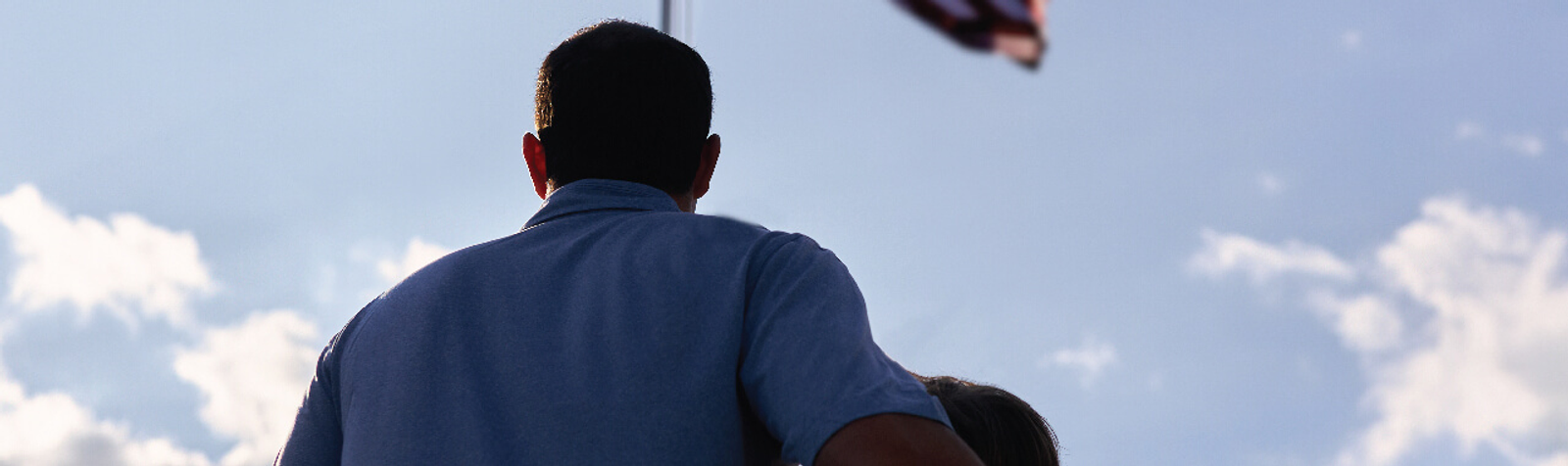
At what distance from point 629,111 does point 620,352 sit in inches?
22.7

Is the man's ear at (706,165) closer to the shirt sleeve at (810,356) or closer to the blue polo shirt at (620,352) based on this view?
the blue polo shirt at (620,352)

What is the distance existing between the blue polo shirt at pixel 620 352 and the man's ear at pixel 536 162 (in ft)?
0.68

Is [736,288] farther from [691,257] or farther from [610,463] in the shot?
[610,463]

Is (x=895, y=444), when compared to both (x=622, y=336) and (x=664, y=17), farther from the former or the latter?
(x=664, y=17)

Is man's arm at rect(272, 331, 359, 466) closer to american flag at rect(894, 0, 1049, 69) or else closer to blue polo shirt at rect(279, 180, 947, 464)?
blue polo shirt at rect(279, 180, 947, 464)

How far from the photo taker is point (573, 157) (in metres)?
2.91

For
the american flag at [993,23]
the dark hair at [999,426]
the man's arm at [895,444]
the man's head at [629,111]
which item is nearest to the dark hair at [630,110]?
the man's head at [629,111]

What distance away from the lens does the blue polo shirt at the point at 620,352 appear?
2.37m

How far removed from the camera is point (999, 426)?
4156 millimetres

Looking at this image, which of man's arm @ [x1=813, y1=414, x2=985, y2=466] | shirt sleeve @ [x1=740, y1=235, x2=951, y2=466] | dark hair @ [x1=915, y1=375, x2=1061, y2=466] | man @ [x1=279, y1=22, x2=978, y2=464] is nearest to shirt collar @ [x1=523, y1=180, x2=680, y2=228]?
man @ [x1=279, y1=22, x2=978, y2=464]

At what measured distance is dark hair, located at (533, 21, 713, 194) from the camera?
9.35 ft

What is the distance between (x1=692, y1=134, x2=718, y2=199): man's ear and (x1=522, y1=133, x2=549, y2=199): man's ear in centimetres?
1

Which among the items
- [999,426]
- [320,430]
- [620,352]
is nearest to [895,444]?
[620,352]

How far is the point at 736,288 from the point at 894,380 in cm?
38
